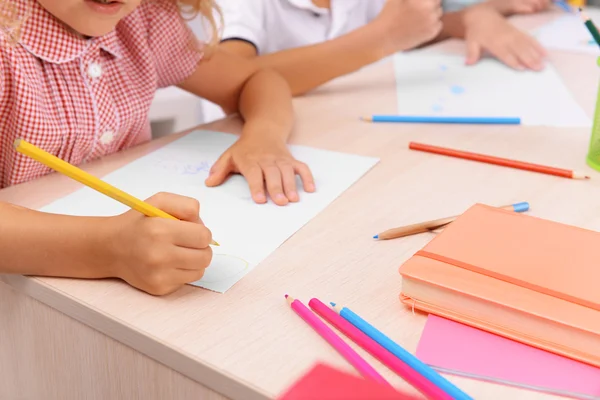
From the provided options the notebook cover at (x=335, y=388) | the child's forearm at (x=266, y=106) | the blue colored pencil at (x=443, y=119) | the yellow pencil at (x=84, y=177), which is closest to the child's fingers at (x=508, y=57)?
the blue colored pencil at (x=443, y=119)

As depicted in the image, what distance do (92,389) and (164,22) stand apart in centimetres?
51

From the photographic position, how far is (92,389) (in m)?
0.55

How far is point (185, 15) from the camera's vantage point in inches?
37.0

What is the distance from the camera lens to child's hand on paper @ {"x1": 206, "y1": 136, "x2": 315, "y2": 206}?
66cm

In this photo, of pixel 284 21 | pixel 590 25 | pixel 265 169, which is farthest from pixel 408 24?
pixel 265 169

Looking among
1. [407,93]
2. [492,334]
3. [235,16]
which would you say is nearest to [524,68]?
[407,93]

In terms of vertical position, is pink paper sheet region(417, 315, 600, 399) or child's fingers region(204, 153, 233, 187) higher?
pink paper sheet region(417, 315, 600, 399)

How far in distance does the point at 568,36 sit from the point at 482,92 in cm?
37

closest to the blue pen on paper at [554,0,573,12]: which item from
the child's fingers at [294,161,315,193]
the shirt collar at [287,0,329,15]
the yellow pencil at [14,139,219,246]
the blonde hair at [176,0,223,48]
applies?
the shirt collar at [287,0,329,15]

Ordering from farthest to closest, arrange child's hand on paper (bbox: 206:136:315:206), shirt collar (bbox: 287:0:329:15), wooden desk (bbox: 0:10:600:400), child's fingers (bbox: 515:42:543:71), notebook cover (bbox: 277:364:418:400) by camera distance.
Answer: shirt collar (bbox: 287:0:329:15)
child's fingers (bbox: 515:42:543:71)
child's hand on paper (bbox: 206:136:315:206)
wooden desk (bbox: 0:10:600:400)
notebook cover (bbox: 277:364:418:400)

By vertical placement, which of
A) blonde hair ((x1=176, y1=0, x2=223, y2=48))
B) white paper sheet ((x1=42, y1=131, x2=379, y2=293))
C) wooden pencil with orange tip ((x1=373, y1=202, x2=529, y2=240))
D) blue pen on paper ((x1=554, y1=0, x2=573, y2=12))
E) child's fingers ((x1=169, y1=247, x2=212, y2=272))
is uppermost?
blonde hair ((x1=176, y1=0, x2=223, y2=48))

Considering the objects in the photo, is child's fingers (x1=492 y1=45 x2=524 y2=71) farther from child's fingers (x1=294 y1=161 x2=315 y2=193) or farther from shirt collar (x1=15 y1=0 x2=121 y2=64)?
shirt collar (x1=15 y1=0 x2=121 y2=64)

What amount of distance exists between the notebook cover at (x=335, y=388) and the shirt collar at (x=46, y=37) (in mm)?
511

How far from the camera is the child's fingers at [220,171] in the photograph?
69 centimetres
